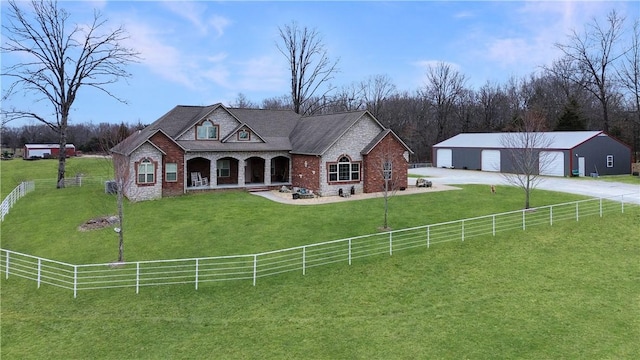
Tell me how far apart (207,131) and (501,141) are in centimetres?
3105

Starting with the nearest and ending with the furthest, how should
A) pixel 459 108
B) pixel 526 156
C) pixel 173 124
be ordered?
pixel 526 156 < pixel 173 124 < pixel 459 108

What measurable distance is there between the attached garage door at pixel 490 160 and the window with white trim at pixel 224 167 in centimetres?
2873

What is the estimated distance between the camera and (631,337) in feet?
34.1

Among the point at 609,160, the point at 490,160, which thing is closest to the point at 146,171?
the point at 490,160

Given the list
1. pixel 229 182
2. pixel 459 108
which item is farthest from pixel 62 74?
pixel 459 108

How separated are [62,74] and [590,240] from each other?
123 feet

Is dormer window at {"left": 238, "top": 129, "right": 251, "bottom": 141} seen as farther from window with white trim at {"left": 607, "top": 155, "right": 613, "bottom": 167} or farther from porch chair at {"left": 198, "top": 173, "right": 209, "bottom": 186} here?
window with white trim at {"left": 607, "top": 155, "right": 613, "bottom": 167}

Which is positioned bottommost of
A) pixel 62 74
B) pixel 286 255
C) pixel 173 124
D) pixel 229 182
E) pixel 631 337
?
pixel 631 337

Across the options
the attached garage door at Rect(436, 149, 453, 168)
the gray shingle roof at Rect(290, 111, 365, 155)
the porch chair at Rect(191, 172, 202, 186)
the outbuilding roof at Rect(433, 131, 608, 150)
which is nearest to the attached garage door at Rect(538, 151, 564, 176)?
the outbuilding roof at Rect(433, 131, 608, 150)

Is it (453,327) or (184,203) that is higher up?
(184,203)

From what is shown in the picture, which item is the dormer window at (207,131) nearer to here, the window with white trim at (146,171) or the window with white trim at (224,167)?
the window with white trim at (224,167)

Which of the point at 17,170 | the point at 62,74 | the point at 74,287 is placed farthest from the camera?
the point at 17,170

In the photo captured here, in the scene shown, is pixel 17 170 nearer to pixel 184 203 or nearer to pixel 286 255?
pixel 184 203

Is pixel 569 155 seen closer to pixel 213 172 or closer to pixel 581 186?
pixel 581 186
